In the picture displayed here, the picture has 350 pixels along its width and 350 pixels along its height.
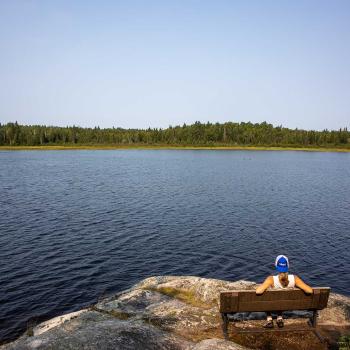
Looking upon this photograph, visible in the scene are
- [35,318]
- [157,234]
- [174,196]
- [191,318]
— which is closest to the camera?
[191,318]

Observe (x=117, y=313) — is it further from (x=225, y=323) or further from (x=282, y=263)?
(x=282, y=263)

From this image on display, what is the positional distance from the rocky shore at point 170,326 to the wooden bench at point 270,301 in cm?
71

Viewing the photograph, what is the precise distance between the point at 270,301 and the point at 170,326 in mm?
3940

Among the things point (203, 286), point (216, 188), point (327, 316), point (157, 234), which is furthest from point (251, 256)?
point (216, 188)

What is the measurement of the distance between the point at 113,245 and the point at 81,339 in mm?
20652

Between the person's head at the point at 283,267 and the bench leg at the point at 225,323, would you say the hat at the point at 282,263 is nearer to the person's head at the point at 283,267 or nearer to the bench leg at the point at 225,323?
the person's head at the point at 283,267

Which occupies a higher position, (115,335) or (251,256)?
(115,335)

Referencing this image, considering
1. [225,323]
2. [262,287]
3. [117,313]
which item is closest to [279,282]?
[262,287]

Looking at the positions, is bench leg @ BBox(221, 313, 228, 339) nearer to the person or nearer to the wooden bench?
the wooden bench

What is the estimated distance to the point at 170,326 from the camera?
14.0 m

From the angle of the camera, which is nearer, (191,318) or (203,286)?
(191,318)

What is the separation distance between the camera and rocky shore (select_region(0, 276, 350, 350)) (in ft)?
39.4

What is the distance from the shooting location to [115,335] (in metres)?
12.4

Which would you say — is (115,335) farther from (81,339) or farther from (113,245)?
(113,245)
